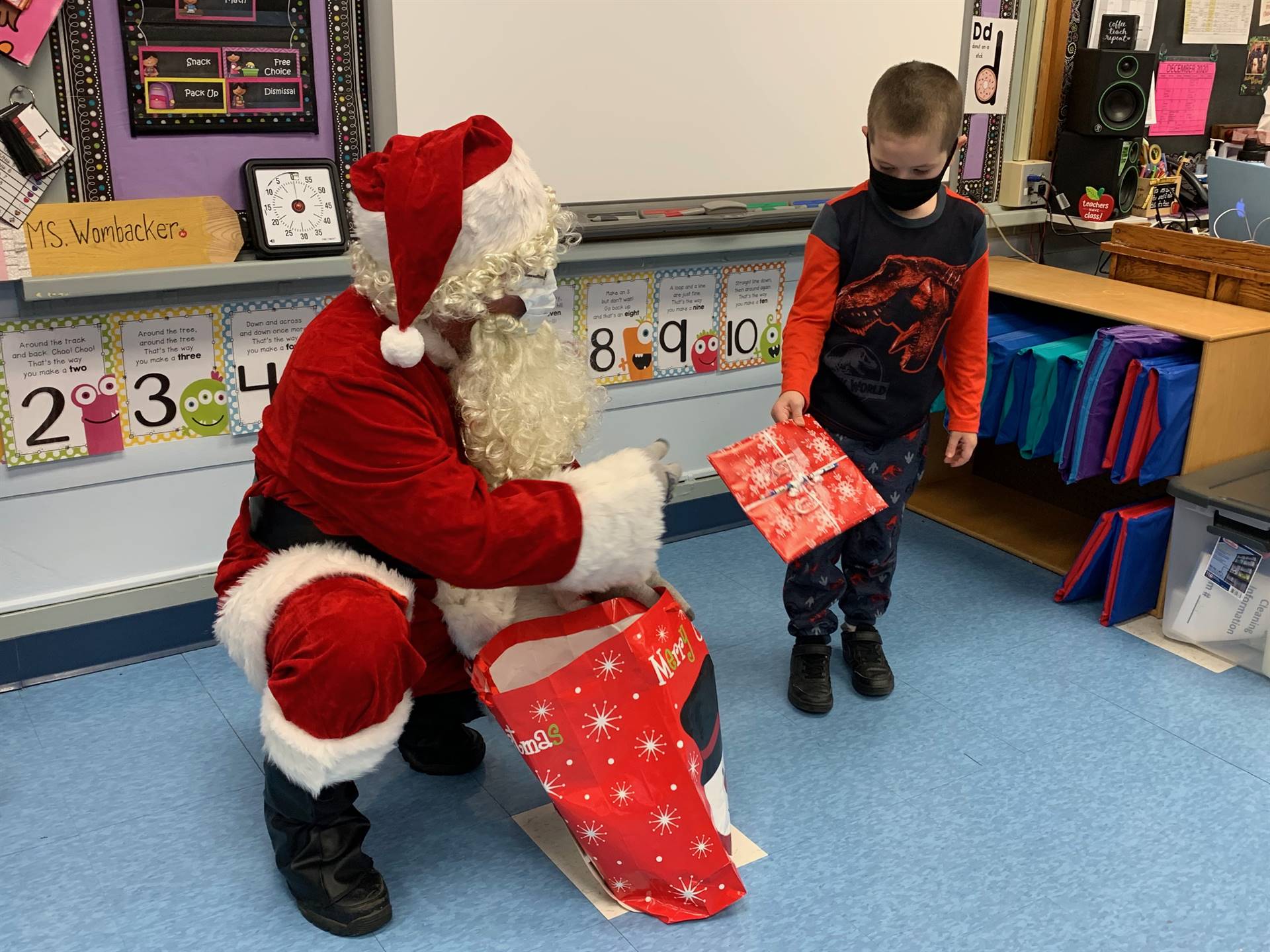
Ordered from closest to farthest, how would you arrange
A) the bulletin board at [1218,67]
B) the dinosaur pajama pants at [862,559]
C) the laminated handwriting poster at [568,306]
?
1. the dinosaur pajama pants at [862,559]
2. the laminated handwriting poster at [568,306]
3. the bulletin board at [1218,67]

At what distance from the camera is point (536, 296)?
1567mm

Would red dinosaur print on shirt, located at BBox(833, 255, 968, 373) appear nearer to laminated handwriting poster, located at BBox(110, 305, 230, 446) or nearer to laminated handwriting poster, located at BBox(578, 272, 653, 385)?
laminated handwriting poster, located at BBox(578, 272, 653, 385)

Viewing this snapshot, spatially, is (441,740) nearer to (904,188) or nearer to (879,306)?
(879,306)

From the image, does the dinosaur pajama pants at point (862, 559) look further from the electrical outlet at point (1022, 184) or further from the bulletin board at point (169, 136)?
the electrical outlet at point (1022, 184)

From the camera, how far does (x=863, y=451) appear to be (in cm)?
211

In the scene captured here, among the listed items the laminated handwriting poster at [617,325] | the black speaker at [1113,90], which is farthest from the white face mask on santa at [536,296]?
the black speaker at [1113,90]

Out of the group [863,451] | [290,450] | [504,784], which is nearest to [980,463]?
[863,451]

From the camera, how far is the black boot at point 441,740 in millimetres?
1940

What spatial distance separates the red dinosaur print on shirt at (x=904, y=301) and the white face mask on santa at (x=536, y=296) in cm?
66

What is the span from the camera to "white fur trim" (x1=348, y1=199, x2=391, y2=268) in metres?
1.49

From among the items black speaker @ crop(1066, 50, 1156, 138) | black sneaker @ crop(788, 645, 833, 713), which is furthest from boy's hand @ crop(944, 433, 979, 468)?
black speaker @ crop(1066, 50, 1156, 138)

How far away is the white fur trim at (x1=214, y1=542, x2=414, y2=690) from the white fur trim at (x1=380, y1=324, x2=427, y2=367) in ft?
0.96

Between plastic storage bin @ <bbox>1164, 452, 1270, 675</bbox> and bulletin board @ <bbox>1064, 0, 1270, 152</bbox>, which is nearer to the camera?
plastic storage bin @ <bbox>1164, 452, 1270, 675</bbox>

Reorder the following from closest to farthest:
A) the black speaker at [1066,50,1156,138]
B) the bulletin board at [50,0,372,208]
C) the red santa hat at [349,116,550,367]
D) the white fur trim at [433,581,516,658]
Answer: the red santa hat at [349,116,550,367] < the white fur trim at [433,581,516,658] < the bulletin board at [50,0,372,208] < the black speaker at [1066,50,1156,138]
